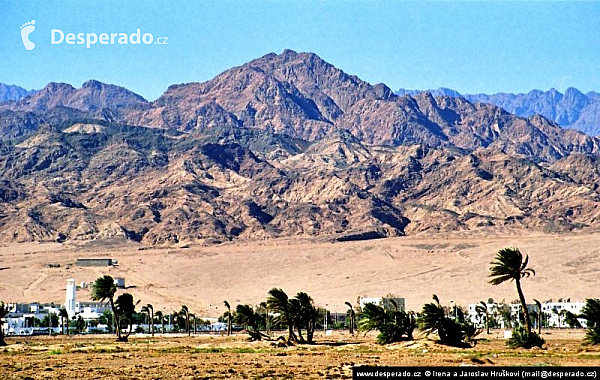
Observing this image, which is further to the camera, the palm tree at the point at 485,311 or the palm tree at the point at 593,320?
the palm tree at the point at 485,311

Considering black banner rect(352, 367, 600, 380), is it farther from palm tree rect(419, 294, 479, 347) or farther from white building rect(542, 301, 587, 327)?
white building rect(542, 301, 587, 327)

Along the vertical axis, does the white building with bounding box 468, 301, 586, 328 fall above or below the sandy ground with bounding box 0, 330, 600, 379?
above

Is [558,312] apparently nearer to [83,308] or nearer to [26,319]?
[26,319]

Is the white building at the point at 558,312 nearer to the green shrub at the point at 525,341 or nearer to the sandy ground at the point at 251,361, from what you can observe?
the green shrub at the point at 525,341

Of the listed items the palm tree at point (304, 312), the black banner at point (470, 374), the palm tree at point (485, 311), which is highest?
the palm tree at point (485, 311)

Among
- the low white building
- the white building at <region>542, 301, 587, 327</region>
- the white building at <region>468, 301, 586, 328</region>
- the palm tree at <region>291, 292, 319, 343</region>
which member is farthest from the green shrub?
the white building at <region>542, 301, 587, 327</region>

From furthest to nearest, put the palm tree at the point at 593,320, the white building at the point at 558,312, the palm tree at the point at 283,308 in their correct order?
1. the white building at the point at 558,312
2. the palm tree at the point at 283,308
3. the palm tree at the point at 593,320

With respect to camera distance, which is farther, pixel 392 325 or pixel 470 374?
pixel 392 325

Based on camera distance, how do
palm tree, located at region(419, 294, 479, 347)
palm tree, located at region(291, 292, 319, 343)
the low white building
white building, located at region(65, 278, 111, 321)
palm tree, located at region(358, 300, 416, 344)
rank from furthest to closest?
white building, located at region(65, 278, 111, 321)
the low white building
palm tree, located at region(291, 292, 319, 343)
palm tree, located at region(358, 300, 416, 344)
palm tree, located at region(419, 294, 479, 347)

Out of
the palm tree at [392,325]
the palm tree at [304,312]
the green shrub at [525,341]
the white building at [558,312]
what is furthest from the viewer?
the white building at [558,312]

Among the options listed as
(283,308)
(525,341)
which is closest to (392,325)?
(525,341)

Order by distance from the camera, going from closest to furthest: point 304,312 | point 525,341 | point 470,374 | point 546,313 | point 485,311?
1. point 470,374
2. point 525,341
3. point 304,312
4. point 485,311
5. point 546,313

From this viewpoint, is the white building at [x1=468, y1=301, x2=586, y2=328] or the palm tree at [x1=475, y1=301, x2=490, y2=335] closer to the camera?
the palm tree at [x1=475, y1=301, x2=490, y2=335]

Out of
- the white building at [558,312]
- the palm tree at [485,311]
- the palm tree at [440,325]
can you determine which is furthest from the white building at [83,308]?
the palm tree at [440,325]
